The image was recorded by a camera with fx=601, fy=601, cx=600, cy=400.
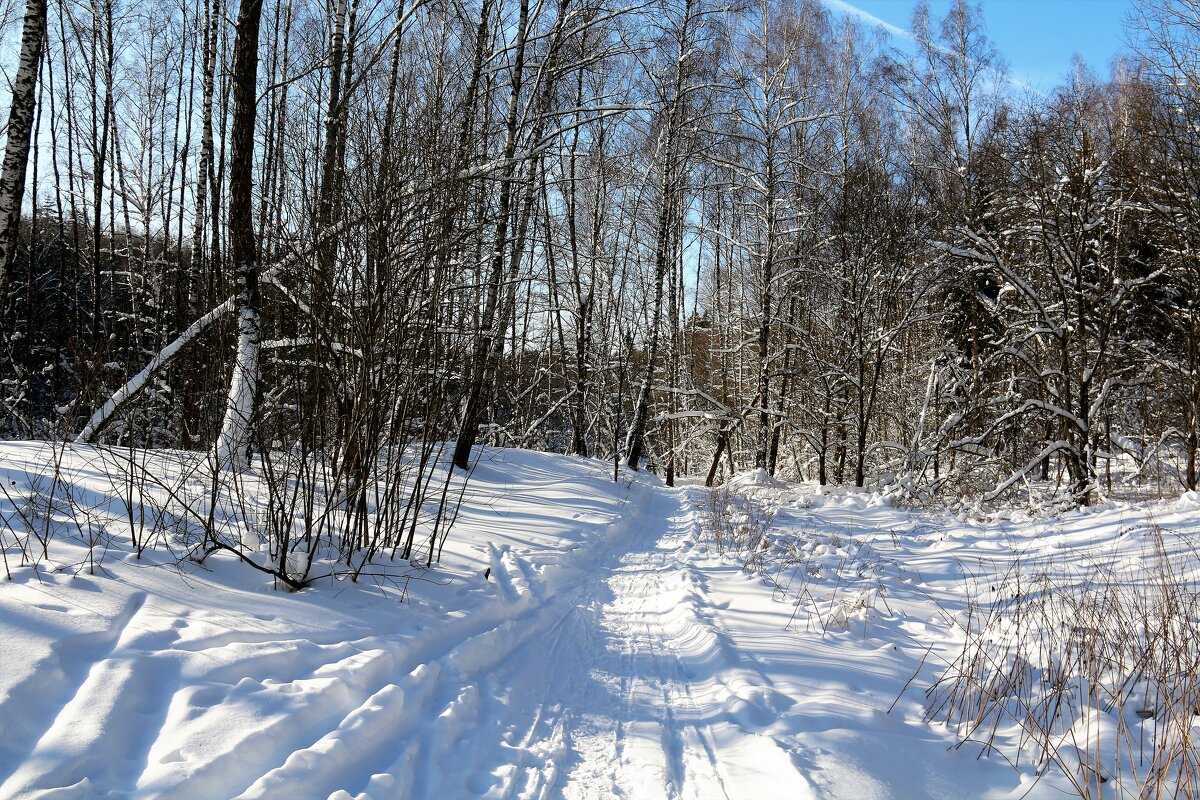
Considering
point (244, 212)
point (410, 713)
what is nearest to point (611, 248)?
point (244, 212)

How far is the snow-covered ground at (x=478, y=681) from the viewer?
2.27m

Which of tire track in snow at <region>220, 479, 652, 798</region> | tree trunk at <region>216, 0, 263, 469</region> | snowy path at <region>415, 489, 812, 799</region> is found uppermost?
tree trunk at <region>216, 0, 263, 469</region>

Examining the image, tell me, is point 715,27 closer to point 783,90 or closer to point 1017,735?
point 783,90

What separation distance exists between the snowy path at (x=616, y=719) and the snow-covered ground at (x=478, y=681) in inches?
0.6

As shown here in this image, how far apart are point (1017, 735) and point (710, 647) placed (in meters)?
1.71

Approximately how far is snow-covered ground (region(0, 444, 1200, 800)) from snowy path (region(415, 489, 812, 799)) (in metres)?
0.02

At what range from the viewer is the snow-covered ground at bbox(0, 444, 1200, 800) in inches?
89.2

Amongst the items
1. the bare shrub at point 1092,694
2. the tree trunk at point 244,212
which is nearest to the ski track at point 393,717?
the bare shrub at point 1092,694

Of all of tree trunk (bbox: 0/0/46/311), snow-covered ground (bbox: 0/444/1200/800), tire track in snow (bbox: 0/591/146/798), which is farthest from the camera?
tree trunk (bbox: 0/0/46/311)

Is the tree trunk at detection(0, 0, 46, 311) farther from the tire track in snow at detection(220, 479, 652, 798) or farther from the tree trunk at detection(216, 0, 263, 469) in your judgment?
the tire track in snow at detection(220, 479, 652, 798)

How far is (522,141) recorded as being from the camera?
11656 millimetres

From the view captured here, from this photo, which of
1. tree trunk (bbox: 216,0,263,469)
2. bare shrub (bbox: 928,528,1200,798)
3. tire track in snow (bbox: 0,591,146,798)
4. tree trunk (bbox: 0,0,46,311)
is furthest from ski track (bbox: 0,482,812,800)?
tree trunk (bbox: 0,0,46,311)

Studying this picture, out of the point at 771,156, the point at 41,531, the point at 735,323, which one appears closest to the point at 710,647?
the point at 41,531

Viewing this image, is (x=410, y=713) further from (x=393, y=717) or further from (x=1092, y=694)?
(x=1092, y=694)
